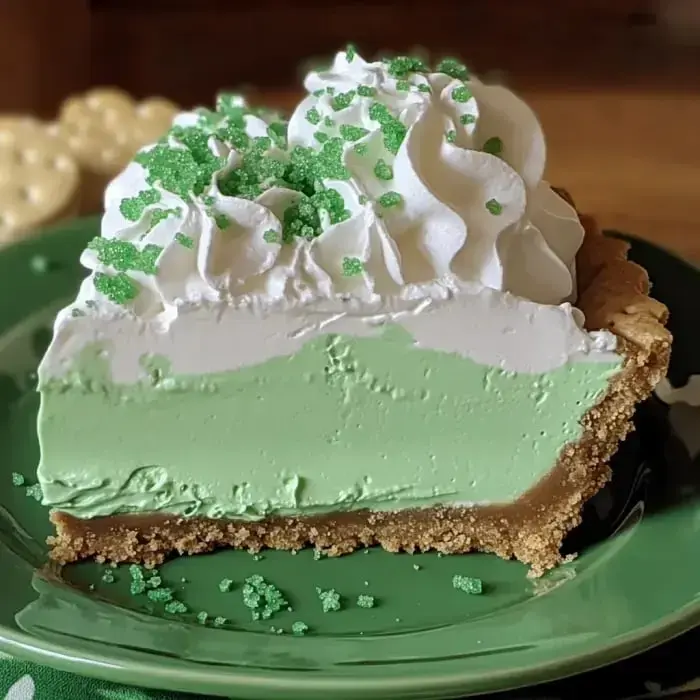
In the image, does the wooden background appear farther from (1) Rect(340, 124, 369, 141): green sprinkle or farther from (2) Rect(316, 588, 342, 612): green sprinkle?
(2) Rect(316, 588, 342, 612): green sprinkle

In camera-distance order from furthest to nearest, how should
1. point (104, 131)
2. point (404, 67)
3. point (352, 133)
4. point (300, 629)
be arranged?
1. point (104, 131)
2. point (404, 67)
3. point (352, 133)
4. point (300, 629)

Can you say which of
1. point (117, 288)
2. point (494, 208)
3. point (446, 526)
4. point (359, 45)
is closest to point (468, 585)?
point (446, 526)

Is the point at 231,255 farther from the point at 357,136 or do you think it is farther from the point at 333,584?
the point at 333,584

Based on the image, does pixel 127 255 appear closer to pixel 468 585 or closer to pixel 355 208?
pixel 355 208

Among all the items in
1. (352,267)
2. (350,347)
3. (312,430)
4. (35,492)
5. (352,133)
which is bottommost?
(35,492)

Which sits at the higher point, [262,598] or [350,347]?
[350,347]

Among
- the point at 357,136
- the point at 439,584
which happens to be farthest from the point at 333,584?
the point at 357,136
